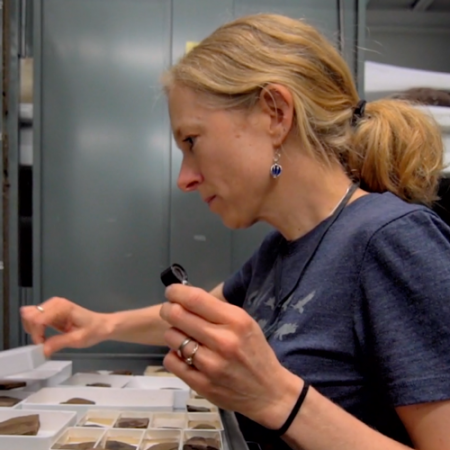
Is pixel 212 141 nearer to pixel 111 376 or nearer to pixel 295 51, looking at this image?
pixel 295 51

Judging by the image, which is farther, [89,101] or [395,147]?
[89,101]

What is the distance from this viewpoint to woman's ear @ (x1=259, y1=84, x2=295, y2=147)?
2.05ft

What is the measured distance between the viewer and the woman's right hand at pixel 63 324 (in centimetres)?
86

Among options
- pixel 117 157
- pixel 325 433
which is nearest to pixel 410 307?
pixel 325 433

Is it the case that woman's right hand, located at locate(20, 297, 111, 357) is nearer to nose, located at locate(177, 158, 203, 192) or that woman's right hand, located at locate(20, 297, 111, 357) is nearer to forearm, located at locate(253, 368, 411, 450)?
nose, located at locate(177, 158, 203, 192)

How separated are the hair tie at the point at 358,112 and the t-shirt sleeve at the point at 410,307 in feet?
0.72

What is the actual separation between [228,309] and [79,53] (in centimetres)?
88

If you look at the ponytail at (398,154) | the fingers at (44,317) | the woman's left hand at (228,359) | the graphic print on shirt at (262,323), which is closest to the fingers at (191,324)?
the woman's left hand at (228,359)

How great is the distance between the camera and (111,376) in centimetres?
93

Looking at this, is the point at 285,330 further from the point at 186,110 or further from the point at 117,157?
the point at 117,157

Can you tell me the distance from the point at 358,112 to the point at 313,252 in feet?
0.74

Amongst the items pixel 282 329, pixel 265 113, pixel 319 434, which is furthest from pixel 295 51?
pixel 319 434

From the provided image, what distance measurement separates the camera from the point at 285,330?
1.96ft

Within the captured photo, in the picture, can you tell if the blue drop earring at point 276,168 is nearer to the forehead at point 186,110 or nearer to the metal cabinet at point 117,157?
the forehead at point 186,110
